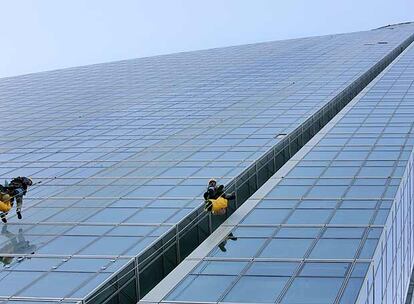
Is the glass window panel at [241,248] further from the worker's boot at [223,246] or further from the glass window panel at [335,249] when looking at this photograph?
the glass window panel at [335,249]

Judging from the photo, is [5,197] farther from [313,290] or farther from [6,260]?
[313,290]

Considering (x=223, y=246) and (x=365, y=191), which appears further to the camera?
(x=365, y=191)

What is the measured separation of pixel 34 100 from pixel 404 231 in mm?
52296

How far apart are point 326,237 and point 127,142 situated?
90.2 feet

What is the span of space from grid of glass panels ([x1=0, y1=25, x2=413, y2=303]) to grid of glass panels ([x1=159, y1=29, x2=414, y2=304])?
1.98 meters

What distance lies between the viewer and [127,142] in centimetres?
5234

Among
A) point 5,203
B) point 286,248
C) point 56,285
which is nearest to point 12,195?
point 5,203

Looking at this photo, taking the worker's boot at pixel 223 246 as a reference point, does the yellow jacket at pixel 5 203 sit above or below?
above

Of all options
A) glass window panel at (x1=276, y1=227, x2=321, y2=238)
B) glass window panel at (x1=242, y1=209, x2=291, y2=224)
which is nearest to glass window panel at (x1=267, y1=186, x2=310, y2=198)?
glass window panel at (x1=242, y1=209, x2=291, y2=224)

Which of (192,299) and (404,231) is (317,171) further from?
(192,299)

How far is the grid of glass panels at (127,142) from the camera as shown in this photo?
28688 millimetres

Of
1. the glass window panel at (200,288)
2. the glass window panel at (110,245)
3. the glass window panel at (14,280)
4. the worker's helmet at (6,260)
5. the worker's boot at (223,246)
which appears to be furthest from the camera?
the glass window panel at (110,245)

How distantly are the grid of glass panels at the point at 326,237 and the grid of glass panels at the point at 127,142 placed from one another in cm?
198

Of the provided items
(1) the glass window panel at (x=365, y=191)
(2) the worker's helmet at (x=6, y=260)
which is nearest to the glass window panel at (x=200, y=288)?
(2) the worker's helmet at (x=6, y=260)
